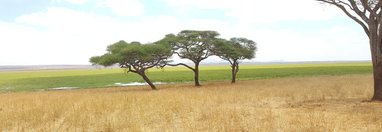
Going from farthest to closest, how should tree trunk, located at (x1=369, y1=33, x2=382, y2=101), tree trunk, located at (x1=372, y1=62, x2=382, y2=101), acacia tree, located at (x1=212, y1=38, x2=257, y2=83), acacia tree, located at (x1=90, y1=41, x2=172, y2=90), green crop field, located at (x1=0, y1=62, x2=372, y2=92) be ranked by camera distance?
green crop field, located at (x1=0, y1=62, x2=372, y2=92), acacia tree, located at (x1=212, y1=38, x2=257, y2=83), acacia tree, located at (x1=90, y1=41, x2=172, y2=90), tree trunk, located at (x1=372, y1=62, x2=382, y2=101), tree trunk, located at (x1=369, y1=33, x2=382, y2=101)

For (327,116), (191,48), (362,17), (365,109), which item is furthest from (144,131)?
(191,48)

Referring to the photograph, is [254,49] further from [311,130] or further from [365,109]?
[311,130]

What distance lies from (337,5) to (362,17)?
135cm

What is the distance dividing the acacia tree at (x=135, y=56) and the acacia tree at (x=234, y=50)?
6323 millimetres

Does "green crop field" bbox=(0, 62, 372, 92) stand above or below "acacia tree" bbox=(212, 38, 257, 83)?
below

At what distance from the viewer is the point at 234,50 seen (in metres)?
50.5

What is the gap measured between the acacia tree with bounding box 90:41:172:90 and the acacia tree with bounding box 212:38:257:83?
20.7 ft

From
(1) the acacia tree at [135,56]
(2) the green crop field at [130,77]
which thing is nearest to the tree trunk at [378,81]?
(1) the acacia tree at [135,56]

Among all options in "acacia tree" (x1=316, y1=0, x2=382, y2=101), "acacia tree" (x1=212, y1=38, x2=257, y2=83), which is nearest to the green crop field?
"acacia tree" (x1=212, y1=38, x2=257, y2=83)

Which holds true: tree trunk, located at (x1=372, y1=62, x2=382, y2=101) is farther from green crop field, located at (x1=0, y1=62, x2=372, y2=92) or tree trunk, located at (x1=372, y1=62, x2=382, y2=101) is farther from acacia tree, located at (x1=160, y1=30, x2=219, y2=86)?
green crop field, located at (x1=0, y1=62, x2=372, y2=92)

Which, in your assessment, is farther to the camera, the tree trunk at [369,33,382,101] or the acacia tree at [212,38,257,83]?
the acacia tree at [212,38,257,83]

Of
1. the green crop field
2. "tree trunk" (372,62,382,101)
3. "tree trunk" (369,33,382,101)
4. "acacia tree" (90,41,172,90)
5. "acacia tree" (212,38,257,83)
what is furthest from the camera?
the green crop field

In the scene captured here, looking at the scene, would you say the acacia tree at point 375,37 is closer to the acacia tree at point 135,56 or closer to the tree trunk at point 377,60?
the tree trunk at point 377,60

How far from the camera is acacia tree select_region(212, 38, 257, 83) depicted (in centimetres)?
5019
